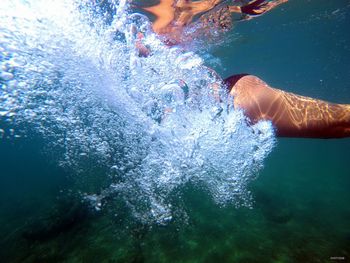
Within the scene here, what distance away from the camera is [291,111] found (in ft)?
13.8

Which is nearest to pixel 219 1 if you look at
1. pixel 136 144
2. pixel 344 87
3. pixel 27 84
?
pixel 136 144

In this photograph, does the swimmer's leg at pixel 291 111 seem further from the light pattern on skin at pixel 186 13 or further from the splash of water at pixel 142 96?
the light pattern on skin at pixel 186 13

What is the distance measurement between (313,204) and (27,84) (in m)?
18.0

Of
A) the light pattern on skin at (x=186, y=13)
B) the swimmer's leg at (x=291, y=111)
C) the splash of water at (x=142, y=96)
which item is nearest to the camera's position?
the swimmer's leg at (x=291, y=111)

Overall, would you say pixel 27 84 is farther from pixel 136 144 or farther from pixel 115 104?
pixel 136 144

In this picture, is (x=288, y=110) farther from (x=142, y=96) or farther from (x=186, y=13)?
(x=186, y=13)

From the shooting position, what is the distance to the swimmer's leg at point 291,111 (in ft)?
13.1

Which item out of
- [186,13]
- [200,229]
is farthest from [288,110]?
[186,13]

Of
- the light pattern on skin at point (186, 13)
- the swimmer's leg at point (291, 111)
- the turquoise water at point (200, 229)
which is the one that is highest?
the light pattern on skin at point (186, 13)

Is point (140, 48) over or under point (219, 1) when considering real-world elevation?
under

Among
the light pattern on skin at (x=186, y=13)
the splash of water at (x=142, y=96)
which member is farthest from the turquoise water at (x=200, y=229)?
the light pattern on skin at (x=186, y=13)

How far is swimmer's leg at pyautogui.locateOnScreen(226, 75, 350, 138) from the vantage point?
4.00 meters

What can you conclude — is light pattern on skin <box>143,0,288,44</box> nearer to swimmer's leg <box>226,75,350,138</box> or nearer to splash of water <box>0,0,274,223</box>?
splash of water <box>0,0,274,223</box>

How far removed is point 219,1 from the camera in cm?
1068
